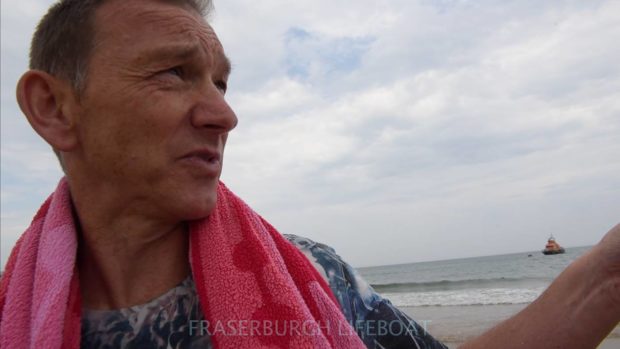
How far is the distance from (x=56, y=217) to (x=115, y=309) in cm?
39

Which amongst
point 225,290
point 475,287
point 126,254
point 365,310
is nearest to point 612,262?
point 365,310

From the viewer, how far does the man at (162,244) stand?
127 centimetres

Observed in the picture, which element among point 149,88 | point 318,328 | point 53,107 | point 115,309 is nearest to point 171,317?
point 115,309

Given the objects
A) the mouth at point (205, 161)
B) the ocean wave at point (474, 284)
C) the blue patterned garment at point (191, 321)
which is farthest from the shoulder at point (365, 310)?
the ocean wave at point (474, 284)

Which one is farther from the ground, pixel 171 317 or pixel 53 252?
pixel 53 252

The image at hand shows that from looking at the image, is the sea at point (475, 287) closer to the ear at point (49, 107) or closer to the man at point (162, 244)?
the man at point (162, 244)

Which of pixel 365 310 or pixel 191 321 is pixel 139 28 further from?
pixel 365 310

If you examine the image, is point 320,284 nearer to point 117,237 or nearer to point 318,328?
point 318,328

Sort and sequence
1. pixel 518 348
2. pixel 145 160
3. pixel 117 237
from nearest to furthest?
pixel 518 348, pixel 145 160, pixel 117 237

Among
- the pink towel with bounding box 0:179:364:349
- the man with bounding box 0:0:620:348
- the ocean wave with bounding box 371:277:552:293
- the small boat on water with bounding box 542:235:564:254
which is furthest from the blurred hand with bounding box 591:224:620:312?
the small boat on water with bounding box 542:235:564:254

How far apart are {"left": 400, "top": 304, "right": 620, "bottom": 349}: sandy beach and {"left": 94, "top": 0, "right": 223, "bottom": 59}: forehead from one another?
Answer: 7116 millimetres

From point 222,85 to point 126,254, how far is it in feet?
2.11

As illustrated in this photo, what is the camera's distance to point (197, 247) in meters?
1.43

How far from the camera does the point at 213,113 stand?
144 cm
